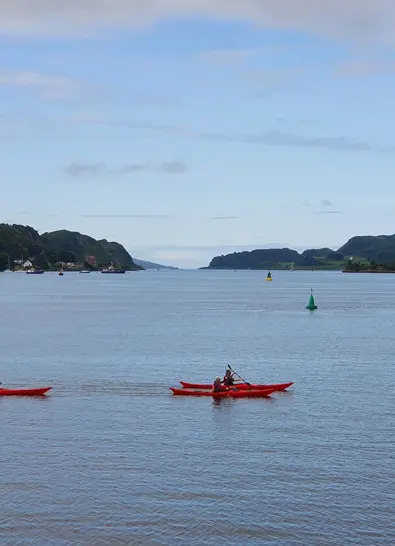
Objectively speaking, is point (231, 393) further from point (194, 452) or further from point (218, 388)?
point (194, 452)

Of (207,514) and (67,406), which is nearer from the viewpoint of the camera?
(207,514)

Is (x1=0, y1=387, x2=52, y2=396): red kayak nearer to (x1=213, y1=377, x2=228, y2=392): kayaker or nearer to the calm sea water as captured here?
the calm sea water

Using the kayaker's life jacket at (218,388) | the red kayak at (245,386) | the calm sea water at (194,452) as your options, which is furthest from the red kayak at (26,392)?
the kayaker's life jacket at (218,388)

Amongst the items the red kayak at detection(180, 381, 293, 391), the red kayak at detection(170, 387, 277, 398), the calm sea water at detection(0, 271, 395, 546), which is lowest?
the calm sea water at detection(0, 271, 395, 546)

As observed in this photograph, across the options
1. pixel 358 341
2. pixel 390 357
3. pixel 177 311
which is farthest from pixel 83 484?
pixel 177 311

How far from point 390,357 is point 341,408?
3441cm

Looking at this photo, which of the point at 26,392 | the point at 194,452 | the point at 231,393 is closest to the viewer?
the point at 194,452

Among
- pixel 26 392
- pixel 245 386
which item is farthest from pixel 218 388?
pixel 26 392

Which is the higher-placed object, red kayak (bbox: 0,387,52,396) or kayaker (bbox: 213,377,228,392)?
kayaker (bbox: 213,377,228,392)

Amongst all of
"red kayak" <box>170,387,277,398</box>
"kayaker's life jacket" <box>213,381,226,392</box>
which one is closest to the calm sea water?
"red kayak" <box>170,387,277,398</box>

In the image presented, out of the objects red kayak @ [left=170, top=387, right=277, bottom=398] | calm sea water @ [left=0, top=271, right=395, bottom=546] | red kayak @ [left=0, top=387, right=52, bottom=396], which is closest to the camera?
calm sea water @ [left=0, top=271, right=395, bottom=546]

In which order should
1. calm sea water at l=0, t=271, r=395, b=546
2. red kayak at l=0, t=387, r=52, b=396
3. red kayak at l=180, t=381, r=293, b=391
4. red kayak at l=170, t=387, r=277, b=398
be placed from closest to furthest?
calm sea water at l=0, t=271, r=395, b=546
red kayak at l=170, t=387, r=277, b=398
red kayak at l=0, t=387, r=52, b=396
red kayak at l=180, t=381, r=293, b=391

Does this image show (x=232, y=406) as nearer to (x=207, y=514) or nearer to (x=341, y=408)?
(x=341, y=408)

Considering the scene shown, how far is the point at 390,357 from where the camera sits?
9012cm
